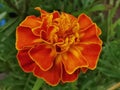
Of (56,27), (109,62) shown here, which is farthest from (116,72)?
(56,27)

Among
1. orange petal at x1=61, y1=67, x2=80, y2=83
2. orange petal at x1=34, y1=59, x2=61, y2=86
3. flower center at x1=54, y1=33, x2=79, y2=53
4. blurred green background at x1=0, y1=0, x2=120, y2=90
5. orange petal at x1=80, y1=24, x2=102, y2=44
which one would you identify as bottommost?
blurred green background at x1=0, y1=0, x2=120, y2=90

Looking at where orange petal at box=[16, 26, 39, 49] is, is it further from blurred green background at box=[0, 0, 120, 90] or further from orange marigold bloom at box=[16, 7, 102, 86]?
blurred green background at box=[0, 0, 120, 90]

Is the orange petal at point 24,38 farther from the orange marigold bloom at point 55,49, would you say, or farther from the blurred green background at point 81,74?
the blurred green background at point 81,74

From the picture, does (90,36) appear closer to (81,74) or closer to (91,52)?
(91,52)

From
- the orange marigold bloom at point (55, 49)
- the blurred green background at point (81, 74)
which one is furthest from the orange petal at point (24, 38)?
the blurred green background at point (81, 74)

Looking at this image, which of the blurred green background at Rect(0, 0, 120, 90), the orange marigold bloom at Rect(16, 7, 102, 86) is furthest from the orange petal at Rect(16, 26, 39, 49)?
the blurred green background at Rect(0, 0, 120, 90)

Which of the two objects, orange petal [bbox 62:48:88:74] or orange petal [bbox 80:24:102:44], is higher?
orange petal [bbox 80:24:102:44]

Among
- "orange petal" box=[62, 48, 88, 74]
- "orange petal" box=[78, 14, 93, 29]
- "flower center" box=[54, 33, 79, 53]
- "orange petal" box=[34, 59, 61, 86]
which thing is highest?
"flower center" box=[54, 33, 79, 53]

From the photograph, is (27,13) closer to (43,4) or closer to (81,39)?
(43,4)
